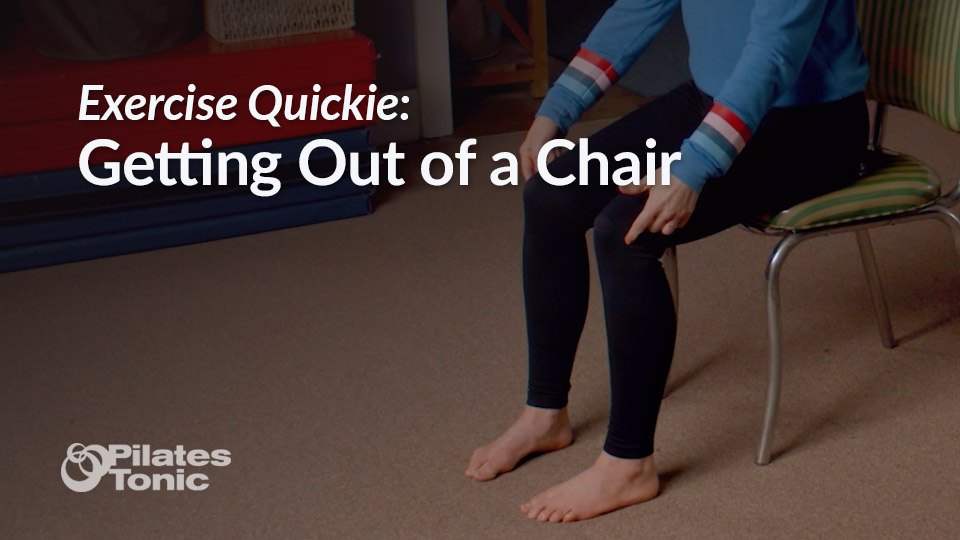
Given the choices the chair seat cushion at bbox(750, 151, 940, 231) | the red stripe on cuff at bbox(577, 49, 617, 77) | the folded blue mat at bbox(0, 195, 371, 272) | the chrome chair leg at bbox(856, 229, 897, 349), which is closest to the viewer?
the chair seat cushion at bbox(750, 151, 940, 231)

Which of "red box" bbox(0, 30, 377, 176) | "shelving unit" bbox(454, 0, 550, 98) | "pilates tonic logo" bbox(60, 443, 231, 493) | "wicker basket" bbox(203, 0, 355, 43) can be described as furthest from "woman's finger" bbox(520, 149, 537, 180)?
"shelving unit" bbox(454, 0, 550, 98)

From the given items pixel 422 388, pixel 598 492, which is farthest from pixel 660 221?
pixel 422 388

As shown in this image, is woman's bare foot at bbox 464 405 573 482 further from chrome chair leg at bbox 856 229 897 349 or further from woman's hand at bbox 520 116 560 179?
chrome chair leg at bbox 856 229 897 349

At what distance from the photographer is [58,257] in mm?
2400

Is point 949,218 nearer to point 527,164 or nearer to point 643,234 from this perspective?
point 643,234

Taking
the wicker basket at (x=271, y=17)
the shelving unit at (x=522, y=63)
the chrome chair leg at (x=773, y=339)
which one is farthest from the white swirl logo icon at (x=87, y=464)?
the shelving unit at (x=522, y=63)

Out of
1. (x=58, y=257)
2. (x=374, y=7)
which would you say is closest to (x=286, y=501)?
(x=58, y=257)

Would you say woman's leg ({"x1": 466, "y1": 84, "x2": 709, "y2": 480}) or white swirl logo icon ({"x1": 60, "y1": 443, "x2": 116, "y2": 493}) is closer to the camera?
woman's leg ({"x1": 466, "y1": 84, "x2": 709, "y2": 480})

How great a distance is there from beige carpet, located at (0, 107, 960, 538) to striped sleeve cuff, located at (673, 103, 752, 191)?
473 millimetres

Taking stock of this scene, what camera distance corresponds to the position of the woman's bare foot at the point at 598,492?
4.86 ft

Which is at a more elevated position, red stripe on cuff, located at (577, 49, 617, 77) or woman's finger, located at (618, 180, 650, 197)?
red stripe on cuff, located at (577, 49, 617, 77)

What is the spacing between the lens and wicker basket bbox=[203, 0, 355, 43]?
248cm

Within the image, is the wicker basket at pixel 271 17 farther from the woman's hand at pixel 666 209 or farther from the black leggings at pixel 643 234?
the woman's hand at pixel 666 209

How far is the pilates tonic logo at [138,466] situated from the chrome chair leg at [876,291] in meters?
1.07
